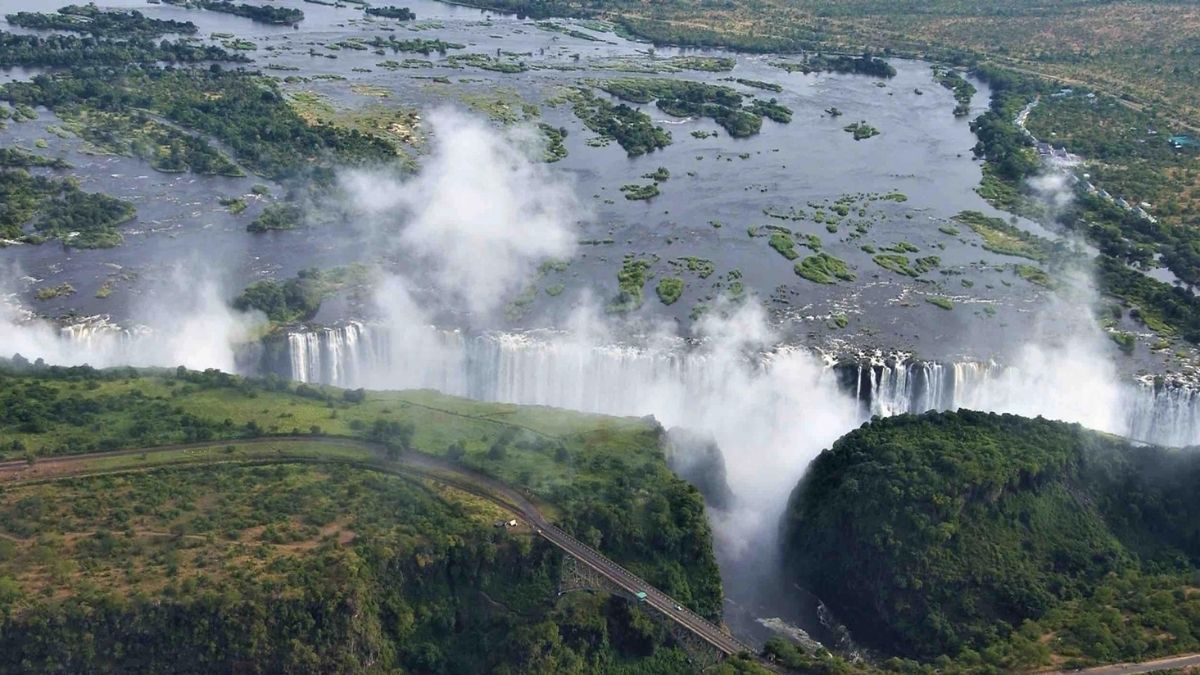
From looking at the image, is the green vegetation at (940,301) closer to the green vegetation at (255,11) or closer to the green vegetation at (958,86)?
the green vegetation at (958,86)

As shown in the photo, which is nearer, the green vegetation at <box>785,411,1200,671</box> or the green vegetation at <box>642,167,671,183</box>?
the green vegetation at <box>785,411,1200,671</box>

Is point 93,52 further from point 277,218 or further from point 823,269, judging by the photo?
point 823,269

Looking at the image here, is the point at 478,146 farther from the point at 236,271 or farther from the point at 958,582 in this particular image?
the point at 958,582

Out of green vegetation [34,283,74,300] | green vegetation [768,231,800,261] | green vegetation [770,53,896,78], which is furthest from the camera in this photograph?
green vegetation [770,53,896,78]

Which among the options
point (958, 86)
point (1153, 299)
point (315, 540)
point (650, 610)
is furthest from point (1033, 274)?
point (315, 540)

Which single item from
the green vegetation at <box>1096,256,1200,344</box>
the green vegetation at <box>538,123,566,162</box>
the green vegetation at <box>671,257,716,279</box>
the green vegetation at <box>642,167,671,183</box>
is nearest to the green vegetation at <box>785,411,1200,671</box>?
the green vegetation at <box>1096,256,1200,344</box>

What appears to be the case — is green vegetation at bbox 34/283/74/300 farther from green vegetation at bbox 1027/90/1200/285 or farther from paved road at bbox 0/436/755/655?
green vegetation at bbox 1027/90/1200/285

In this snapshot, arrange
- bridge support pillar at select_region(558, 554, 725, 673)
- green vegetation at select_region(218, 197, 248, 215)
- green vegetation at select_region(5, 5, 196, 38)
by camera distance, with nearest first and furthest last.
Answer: bridge support pillar at select_region(558, 554, 725, 673), green vegetation at select_region(218, 197, 248, 215), green vegetation at select_region(5, 5, 196, 38)

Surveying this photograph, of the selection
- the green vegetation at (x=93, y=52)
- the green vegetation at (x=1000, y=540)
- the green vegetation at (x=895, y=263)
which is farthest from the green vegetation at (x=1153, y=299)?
the green vegetation at (x=93, y=52)
